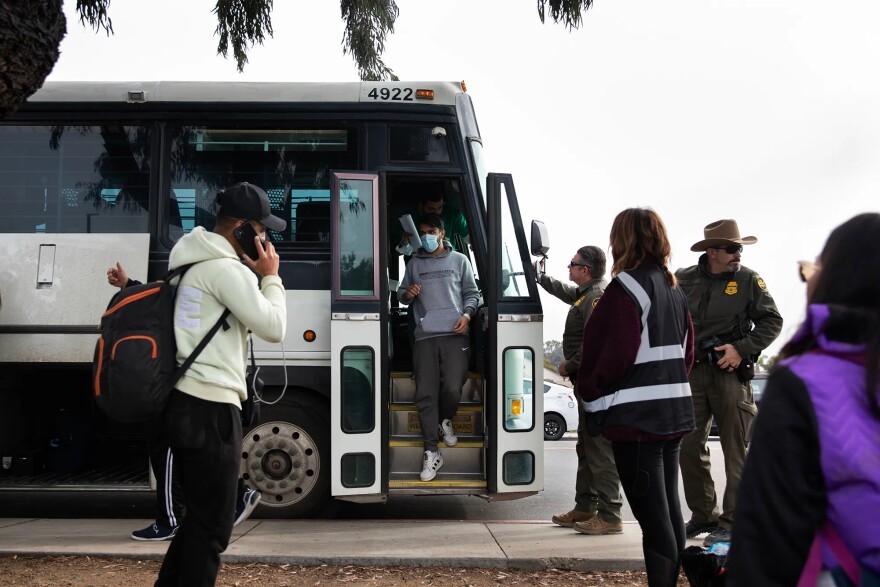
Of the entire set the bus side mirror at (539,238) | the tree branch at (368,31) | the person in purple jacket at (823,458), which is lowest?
the person in purple jacket at (823,458)

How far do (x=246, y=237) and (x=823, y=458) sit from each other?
2534 mm

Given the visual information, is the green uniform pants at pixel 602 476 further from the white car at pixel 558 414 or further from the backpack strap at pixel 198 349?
the white car at pixel 558 414

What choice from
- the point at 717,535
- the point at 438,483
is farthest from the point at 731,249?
the point at 438,483

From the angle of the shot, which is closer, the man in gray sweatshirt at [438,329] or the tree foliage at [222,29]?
the tree foliage at [222,29]

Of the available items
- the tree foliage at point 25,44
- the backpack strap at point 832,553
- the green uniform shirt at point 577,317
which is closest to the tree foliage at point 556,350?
the green uniform shirt at point 577,317

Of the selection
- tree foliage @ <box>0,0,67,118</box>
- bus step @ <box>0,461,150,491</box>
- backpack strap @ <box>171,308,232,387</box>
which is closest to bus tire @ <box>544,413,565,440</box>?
bus step @ <box>0,461,150,491</box>

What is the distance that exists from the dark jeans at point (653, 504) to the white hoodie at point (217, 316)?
1.61 m

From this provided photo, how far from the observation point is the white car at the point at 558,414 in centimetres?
1666

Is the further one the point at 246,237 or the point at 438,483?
the point at 438,483

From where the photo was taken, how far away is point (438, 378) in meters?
6.24

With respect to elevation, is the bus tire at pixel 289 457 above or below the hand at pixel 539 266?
below

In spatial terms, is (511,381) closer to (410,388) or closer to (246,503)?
(410,388)

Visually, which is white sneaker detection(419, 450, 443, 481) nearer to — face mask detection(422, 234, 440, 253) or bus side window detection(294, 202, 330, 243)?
face mask detection(422, 234, 440, 253)

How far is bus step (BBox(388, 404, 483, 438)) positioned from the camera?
6461 millimetres
